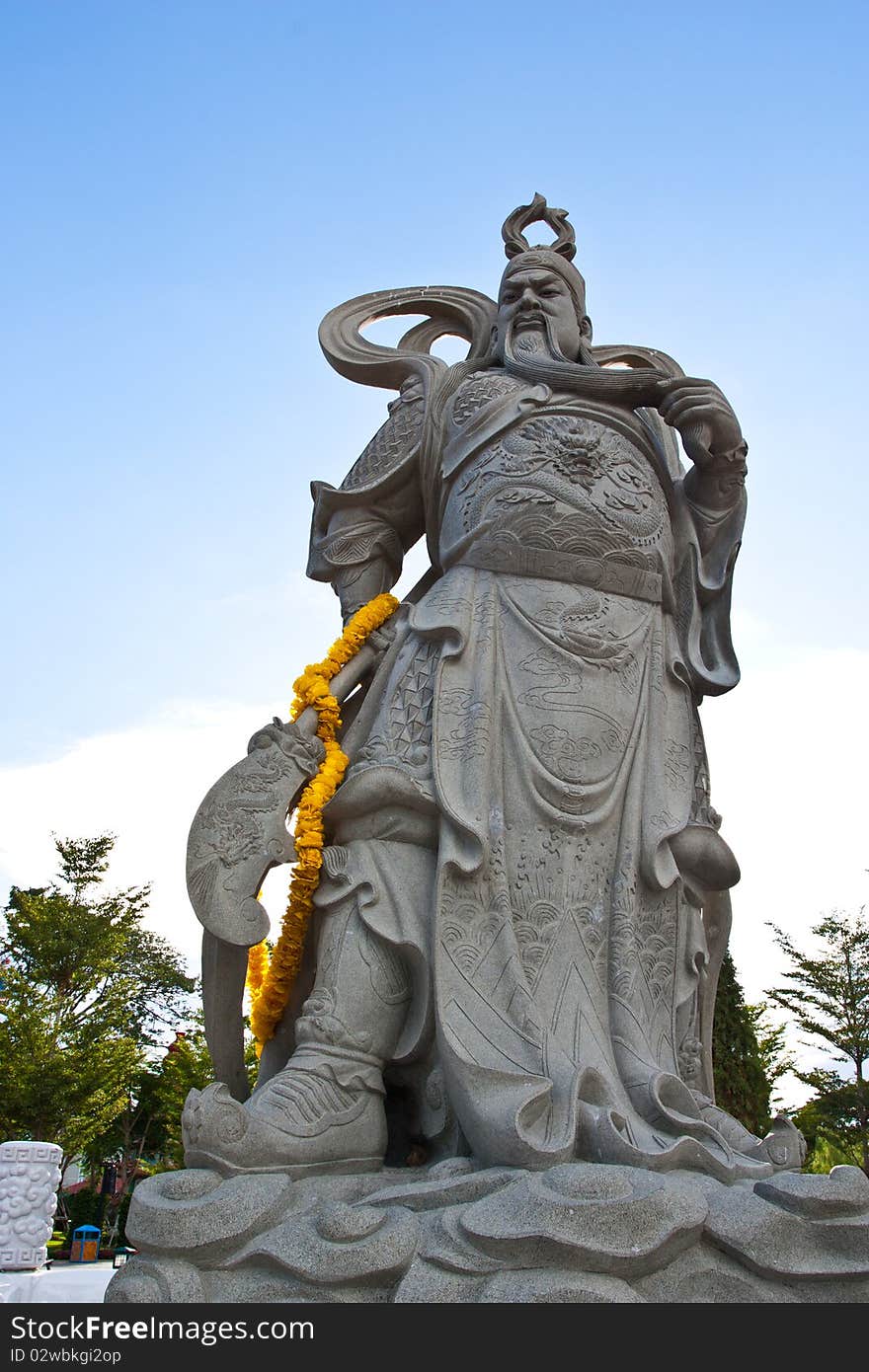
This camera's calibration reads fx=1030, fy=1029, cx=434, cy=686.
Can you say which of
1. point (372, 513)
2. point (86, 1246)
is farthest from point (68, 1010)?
point (372, 513)

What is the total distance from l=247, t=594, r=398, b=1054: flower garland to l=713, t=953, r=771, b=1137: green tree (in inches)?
263

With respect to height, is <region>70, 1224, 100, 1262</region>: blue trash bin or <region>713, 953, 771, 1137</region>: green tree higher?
<region>713, 953, 771, 1137</region>: green tree

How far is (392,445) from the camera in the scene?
14.1ft

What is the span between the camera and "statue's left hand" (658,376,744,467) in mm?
3953

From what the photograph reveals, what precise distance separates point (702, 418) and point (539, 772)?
158cm

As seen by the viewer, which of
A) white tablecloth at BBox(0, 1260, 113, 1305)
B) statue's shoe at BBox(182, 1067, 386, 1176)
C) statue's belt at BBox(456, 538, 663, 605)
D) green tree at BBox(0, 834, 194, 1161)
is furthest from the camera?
green tree at BBox(0, 834, 194, 1161)

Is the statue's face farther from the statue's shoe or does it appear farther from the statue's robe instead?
the statue's shoe

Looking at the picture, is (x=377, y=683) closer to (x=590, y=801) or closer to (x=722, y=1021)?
(x=590, y=801)

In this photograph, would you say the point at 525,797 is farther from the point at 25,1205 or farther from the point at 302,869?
the point at 25,1205

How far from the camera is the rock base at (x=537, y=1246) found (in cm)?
230

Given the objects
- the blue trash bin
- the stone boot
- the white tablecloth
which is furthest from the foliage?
the stone boot

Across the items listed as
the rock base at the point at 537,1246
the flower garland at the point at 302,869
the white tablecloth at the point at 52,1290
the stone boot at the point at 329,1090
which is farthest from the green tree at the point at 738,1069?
the rock base at the point at 537,1246

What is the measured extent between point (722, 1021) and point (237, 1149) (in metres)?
8.05
